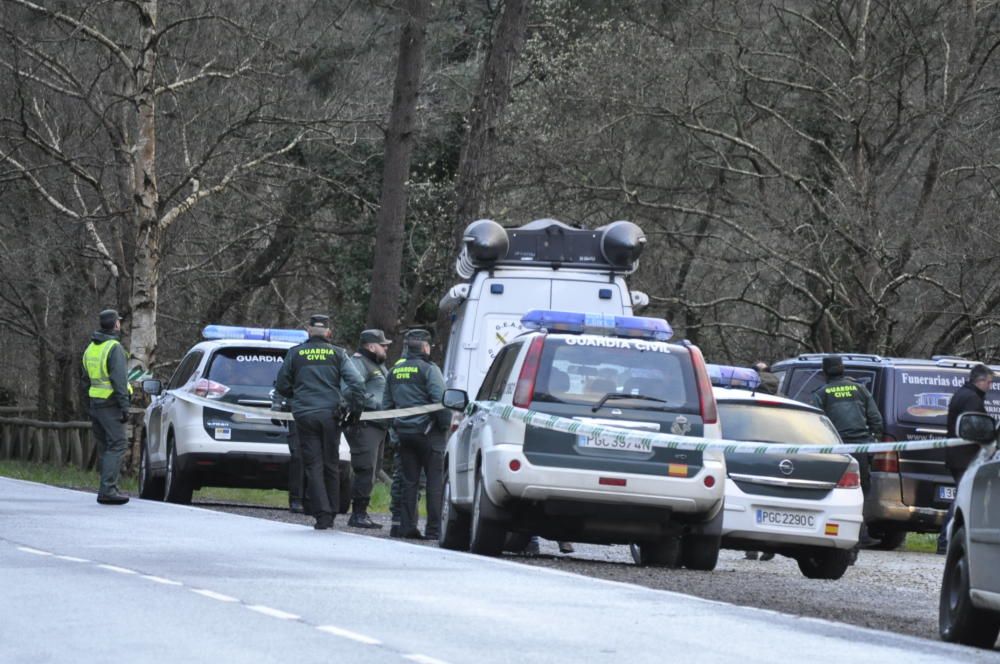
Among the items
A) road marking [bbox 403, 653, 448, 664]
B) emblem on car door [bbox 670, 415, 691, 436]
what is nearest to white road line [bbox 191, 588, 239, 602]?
road marking [bbox 403, 653, 448, 664]

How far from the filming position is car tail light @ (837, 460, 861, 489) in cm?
1605

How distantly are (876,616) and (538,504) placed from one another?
10.5 ft

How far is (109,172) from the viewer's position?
121 feet

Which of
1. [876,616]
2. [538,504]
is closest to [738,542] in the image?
[538,504]

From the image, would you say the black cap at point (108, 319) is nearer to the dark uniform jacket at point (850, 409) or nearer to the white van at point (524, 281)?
the white van at point (524, 281)

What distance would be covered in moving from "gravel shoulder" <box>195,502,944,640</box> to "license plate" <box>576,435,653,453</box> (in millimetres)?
890

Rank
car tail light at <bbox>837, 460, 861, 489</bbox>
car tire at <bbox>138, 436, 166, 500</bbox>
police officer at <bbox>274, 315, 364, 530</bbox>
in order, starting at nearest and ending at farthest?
car tail light at <bbox>837, 460, 861, 489</bbox>
police officer at <bbox>274, 315, 364, 530</bbox>
car tire at <bbox>138, 436, 166, 500</bbox>

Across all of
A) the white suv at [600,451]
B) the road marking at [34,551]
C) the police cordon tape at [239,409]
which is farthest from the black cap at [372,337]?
the road marking at [34,551]

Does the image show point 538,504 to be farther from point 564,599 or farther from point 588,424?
point 564,599

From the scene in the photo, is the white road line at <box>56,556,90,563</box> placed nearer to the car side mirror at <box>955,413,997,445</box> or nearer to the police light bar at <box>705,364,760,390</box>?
the car side mirror at <box>955,413,997,445</box>

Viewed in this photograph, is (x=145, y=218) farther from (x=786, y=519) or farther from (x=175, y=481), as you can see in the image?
(x=786, y=519)

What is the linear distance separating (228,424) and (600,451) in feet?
25.0

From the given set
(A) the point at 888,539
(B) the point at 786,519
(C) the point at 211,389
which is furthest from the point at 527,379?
(A) the point at 888,539

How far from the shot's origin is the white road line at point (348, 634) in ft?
28.3
